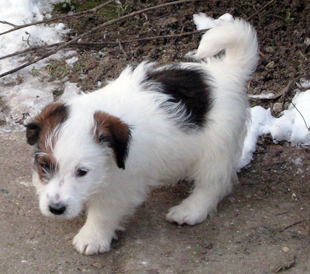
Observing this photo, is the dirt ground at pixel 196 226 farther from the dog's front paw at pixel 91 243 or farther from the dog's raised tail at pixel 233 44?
the dog's raised tail at pixel 233 44

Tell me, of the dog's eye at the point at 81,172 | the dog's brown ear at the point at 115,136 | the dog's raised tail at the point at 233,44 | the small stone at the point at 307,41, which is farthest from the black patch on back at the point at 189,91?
the small stone at the point at 307,41

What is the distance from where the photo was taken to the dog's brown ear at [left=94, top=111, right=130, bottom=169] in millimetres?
3189

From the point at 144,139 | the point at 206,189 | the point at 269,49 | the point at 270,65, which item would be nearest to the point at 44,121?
the point at 144,139

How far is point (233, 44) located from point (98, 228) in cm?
197

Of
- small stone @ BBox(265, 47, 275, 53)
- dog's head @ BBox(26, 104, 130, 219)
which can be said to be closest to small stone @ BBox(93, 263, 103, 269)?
dog's head @ BBox(26, 104, 130, 219)

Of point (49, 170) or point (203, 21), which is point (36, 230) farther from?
point (203, 21)

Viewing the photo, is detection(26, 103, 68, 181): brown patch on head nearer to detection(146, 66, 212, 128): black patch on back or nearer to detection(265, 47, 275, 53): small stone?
detection(146, 66, 212, 128): black patch on back

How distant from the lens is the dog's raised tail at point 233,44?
404cm

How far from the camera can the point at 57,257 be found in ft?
11.8

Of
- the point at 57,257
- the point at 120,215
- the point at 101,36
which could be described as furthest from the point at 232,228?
the point at 101,36

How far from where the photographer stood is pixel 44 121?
328 cm

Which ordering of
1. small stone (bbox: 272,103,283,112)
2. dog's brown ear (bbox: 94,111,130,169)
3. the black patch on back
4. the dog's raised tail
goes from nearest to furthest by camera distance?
dog's brown ear (bbox: 94,111,130,169)
the black patch on back
the dog's raised tail
small stone (bbox: 272,103,283,112)

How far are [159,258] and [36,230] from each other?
1057 millimetres

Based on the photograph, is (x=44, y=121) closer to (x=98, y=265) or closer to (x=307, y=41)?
(x=98, y=265)
